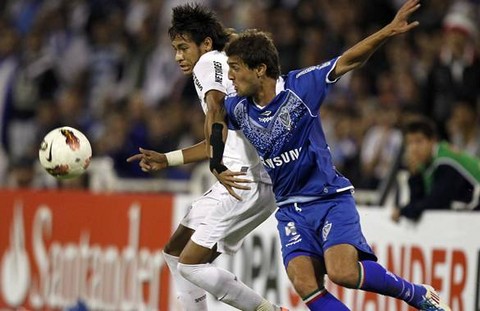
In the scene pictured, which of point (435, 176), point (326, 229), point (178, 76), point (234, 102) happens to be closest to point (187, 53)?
point (234, 102)

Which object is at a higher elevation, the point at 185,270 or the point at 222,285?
the point at 185,270

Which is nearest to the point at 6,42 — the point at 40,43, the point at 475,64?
the point at 40,43

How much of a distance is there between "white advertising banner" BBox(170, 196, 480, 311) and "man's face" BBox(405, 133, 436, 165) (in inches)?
18.0

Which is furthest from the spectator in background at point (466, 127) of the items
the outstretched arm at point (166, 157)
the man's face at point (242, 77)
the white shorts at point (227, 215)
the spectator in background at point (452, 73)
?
the man's face at point (242, 77)

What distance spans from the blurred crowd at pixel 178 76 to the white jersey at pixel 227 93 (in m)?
3.06

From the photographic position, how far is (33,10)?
1898 cm

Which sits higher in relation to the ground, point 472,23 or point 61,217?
point 472,23

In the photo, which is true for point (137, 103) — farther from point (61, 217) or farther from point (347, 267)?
point (347, 267)

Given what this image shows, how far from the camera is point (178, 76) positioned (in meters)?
15.9

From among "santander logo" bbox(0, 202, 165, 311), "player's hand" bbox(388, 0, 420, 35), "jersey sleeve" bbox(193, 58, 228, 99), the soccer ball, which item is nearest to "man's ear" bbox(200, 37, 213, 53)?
"jersey sleeve" bbox(193, 58, 228, 99)

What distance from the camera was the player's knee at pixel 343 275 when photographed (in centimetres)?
760

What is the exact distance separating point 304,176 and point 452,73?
176 inches

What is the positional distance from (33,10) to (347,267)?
12.4 metres

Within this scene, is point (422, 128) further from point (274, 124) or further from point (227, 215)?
point (274, 124)
